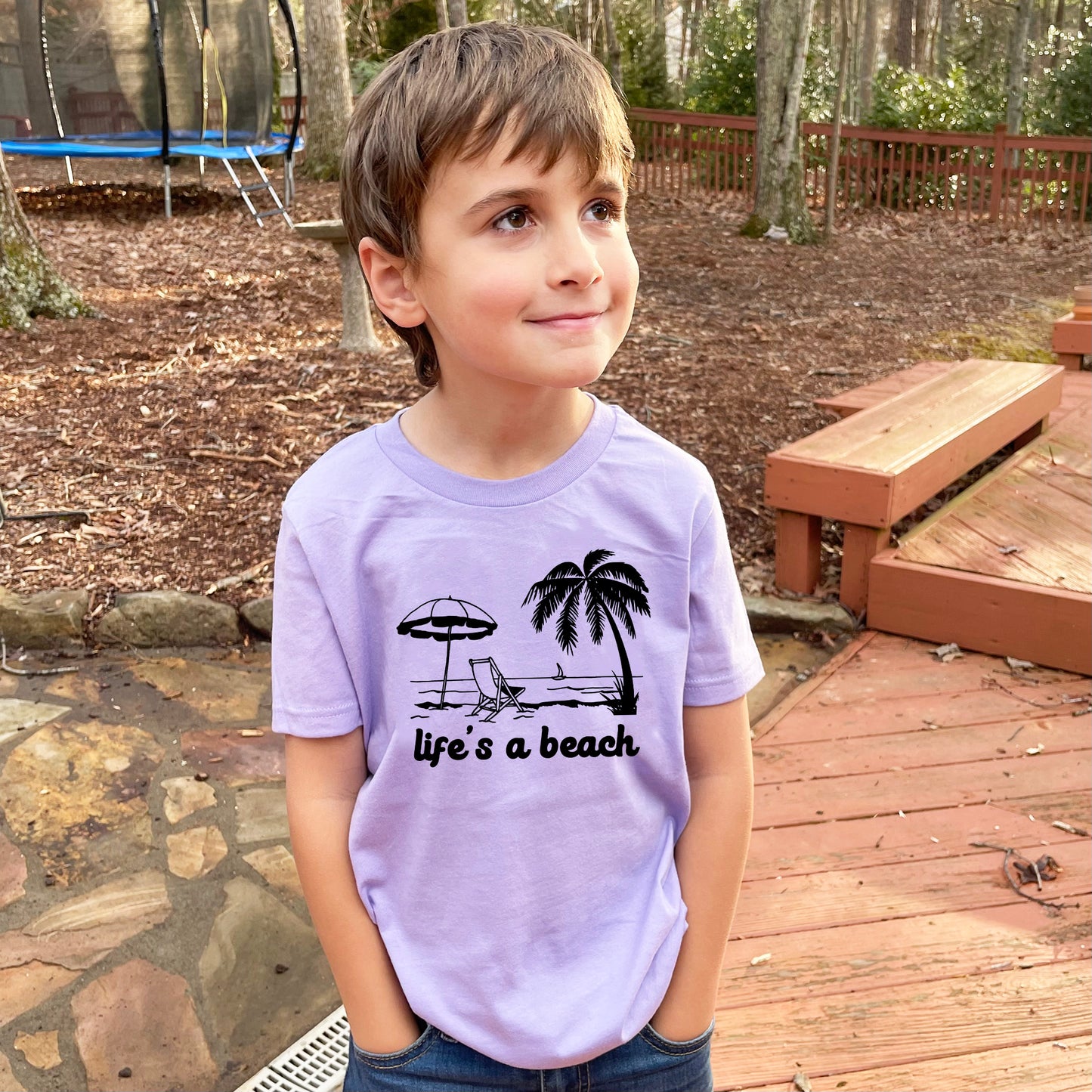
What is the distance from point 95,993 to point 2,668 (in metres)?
1.57

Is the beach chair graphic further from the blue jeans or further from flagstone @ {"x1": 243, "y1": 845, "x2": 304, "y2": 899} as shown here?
flagstone @ {"x1": 243, "y1": 845, "x2": 304, "y2": 899}

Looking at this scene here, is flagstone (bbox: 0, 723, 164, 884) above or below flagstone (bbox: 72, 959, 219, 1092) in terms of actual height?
above

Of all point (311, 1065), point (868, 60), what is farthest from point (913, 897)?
point (868, 60)

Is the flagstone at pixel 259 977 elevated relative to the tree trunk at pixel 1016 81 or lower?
lower

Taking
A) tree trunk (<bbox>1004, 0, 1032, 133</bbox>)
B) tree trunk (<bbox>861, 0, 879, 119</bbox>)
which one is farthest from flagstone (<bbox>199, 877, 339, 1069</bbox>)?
tree trunk (<bbox>861, 0, 879, 119</bbox>)

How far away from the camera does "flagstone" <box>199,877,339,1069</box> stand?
7.64 ft

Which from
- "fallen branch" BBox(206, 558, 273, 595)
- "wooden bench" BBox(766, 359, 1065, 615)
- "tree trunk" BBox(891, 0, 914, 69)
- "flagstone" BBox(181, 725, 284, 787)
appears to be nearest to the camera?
"flagstone" BBox(181, 725, 284, 787)

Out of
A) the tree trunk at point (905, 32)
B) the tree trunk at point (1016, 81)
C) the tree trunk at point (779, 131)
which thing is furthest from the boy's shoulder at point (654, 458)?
the tree trunk at point (905, 32)

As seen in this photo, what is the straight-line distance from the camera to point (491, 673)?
1.18m

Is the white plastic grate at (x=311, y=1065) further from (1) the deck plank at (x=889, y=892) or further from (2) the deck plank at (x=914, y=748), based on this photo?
(2) the deck plank at (x=914, y=748)

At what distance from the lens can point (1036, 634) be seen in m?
3.63

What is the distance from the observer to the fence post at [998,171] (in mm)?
13594

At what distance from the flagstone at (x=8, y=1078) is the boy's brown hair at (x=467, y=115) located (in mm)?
1787

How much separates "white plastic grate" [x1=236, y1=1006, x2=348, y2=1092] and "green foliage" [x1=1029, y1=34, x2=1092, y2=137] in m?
15.6
